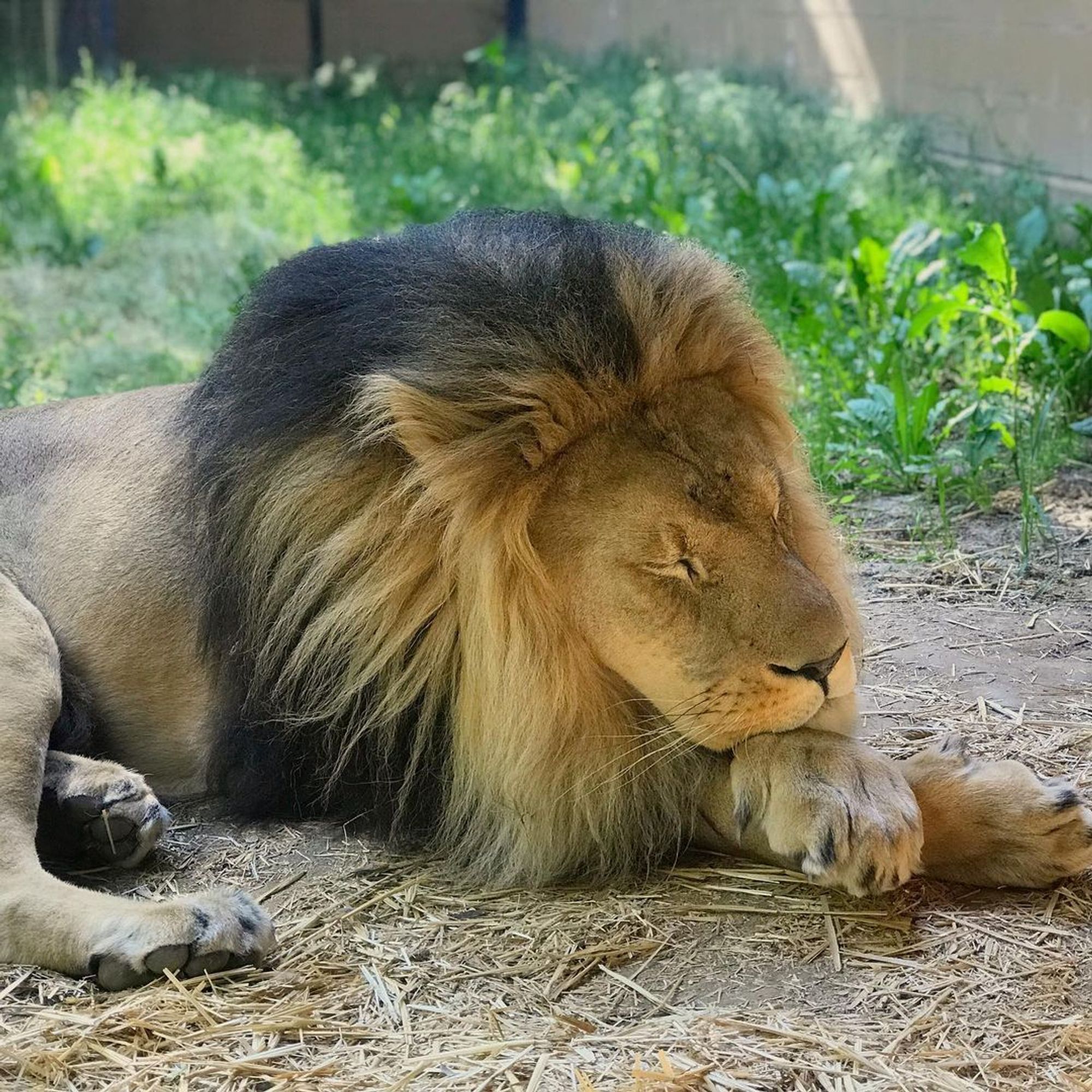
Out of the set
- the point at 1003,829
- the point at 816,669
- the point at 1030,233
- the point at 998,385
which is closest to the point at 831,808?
the point at 816,669

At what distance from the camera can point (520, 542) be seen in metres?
2.77

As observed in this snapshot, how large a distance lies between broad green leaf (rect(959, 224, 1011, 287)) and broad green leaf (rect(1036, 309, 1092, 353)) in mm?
188

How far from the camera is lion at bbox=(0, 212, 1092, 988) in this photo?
8.71 feet

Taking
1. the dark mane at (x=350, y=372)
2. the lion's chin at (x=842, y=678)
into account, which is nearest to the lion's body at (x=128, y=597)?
the dark mane at (x=350, y=372)

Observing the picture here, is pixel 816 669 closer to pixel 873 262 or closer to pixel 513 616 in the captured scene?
pixel 513 616

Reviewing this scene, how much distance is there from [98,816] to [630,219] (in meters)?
5.68

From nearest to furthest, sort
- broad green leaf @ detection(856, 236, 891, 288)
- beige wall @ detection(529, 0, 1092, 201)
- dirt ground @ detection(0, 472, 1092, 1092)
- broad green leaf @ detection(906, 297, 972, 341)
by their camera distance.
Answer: dirt ground @ detection(0, 472, 1092, 1092), broad green leaf @ detection(906, 297, 972, 341), broad green leaf @ detection(856, 236, 891, 288), beige wall @ detection(529, 0, 1092, 201)

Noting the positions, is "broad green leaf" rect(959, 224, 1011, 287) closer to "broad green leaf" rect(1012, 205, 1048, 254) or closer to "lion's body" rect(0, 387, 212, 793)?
"broad green leaf" rect(1012, 205, 1048, 254)

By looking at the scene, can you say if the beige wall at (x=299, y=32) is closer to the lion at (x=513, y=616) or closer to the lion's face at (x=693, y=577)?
the lion at (x=513, y=616)

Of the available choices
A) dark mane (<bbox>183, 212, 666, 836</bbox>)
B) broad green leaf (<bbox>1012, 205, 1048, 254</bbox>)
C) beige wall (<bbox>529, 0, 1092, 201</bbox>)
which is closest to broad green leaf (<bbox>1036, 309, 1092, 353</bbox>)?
broad green leaf (<bbox>1012, 205, 1048, 254</bbox>)

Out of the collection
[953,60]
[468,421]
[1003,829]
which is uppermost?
[953,60]

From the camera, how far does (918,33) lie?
8.73m

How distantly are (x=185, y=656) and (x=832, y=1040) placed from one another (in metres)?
1.67

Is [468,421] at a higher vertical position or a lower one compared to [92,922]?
higher
